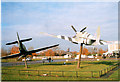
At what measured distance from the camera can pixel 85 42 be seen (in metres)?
25.9

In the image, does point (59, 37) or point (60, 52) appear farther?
point (60, 52)

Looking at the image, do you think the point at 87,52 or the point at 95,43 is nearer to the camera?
the point at 95,43

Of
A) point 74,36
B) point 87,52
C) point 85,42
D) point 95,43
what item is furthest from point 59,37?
point 87,52

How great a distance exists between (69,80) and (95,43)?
429 inches

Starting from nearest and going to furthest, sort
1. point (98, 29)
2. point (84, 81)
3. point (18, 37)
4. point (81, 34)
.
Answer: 1. point (84, 81)
2. point (98, 29)
3. point (81, 34)
4. point (18, 37)

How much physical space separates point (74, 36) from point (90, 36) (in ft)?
11.2

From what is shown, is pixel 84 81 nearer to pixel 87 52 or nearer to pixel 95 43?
pixel 95 43

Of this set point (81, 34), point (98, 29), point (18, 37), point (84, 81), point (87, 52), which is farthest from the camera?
point (87, 52)

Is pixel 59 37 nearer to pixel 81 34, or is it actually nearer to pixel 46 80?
pixel 81 34

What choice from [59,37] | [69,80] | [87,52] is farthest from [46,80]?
[87,52]

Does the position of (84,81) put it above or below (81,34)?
below

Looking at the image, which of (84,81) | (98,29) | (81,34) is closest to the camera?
(84,81)

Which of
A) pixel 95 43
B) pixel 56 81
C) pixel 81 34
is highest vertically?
pixel 81 34

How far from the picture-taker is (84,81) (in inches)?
634
